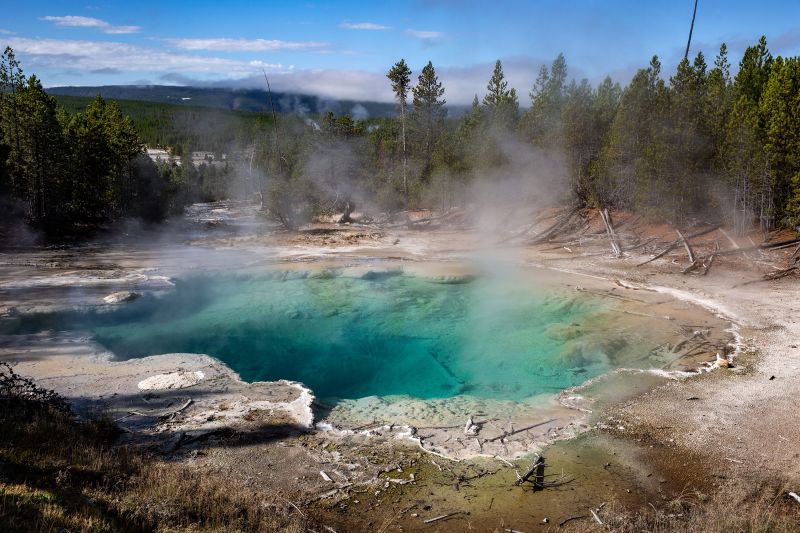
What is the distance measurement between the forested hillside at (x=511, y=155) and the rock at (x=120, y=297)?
10.8 metres

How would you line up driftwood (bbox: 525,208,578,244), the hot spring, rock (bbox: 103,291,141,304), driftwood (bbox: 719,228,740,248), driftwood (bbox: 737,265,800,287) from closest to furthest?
the hot spring, rock (bbox: 103,291,141,304), driftwood (bbox: 737,265,800,287), driftwood (bbox: 719,228,740,248), driftwood (bbox: 525,208,578,244)

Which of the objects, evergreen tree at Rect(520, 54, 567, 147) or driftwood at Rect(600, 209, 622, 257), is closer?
driftwood at Rect(600, 209, 622, 257)

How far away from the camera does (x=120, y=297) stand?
1105 centimetres

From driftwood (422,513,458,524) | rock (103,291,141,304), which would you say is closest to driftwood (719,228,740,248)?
driftwood (422,513,458,524)

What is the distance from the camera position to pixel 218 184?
47.3m

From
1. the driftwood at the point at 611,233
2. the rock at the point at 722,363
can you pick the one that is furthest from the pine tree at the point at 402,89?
the rock at the point at 722,363

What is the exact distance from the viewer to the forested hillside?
1495 centimetres

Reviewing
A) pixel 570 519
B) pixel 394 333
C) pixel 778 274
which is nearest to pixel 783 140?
pixel 778 274

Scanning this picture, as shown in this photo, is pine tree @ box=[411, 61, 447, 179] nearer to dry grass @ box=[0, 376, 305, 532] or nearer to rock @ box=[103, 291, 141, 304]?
rock @ box=[103, 291, 141, 304]

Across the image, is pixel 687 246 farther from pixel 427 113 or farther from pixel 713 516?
pixel 427 113

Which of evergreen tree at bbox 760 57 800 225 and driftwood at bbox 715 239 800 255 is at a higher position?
evergreen tree at bbox 760 57 800 225

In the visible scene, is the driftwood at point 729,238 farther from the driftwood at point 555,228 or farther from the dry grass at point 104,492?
the dry grass at point 104,492

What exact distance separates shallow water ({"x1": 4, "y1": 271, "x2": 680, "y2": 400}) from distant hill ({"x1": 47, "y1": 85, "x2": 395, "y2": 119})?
87.3 m

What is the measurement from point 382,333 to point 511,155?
45.9 feet
